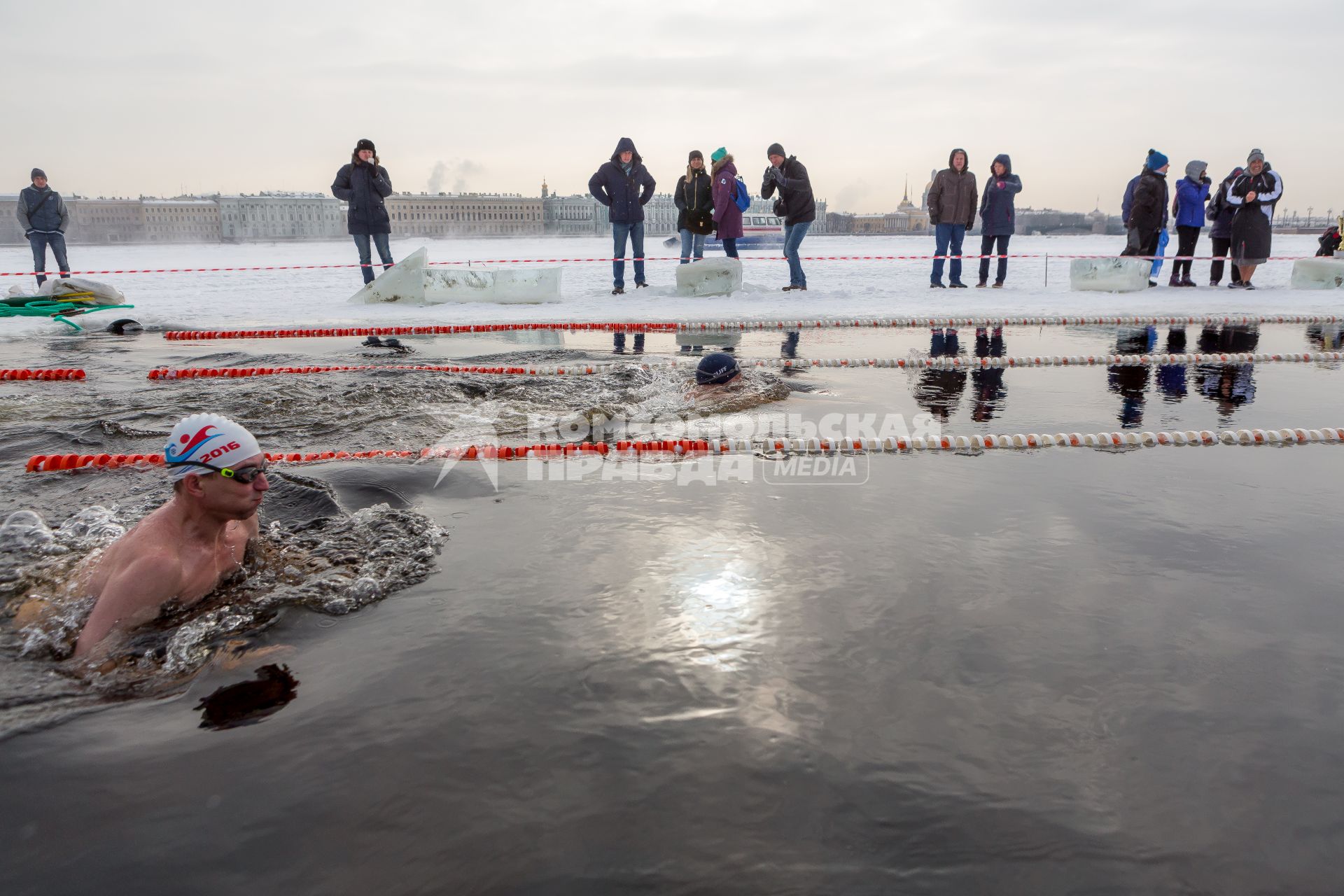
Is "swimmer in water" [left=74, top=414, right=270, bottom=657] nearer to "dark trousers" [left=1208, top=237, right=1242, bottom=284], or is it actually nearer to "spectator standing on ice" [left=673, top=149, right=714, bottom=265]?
"spectator standing on ice" [left=673, top=149, right=714, bottom=265]

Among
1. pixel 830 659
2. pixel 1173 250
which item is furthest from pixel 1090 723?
pixel 1173 250

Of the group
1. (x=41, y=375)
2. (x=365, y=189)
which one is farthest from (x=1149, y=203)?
(x=41, y=375)

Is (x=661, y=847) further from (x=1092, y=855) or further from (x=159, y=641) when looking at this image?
(x=159, y=641)

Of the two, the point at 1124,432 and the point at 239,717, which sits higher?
the point at 1124,432

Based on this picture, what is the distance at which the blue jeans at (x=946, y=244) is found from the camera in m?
14.5

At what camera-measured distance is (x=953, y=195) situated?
45.7ft

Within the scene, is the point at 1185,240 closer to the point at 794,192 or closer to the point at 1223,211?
the point at 1223,211

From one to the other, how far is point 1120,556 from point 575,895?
10.1 feet

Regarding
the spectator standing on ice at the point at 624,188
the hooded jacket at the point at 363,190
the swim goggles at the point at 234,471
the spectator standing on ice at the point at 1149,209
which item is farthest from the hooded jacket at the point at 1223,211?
the swim goggles at the point at 234,471

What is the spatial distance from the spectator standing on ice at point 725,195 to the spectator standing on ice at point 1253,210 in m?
8.22

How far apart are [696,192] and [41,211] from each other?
421 inches

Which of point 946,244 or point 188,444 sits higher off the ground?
point 946,244

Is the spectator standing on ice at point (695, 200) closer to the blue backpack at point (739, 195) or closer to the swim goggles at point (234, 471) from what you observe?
the blue backpack at point (739, 195)

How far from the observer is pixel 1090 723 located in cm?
278
